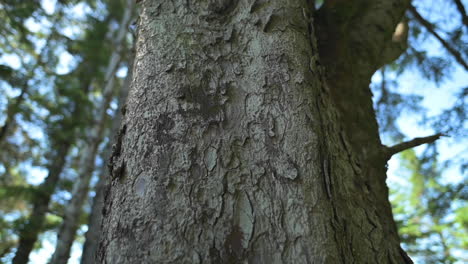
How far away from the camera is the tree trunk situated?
112 centimetres

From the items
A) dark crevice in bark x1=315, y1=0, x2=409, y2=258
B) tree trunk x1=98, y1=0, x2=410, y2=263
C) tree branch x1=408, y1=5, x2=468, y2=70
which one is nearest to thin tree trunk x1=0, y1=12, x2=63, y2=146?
dark crevice in bark x1=315, y1=0, x2=409, y2=258

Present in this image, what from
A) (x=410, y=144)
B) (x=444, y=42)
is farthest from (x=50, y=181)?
(x=444, y=42)

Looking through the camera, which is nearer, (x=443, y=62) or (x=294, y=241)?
(x=294, y=241)

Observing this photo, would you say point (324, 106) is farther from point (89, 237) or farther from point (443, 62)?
point (443, 62)

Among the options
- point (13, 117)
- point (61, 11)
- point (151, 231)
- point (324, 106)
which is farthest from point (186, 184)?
point (61, 11)

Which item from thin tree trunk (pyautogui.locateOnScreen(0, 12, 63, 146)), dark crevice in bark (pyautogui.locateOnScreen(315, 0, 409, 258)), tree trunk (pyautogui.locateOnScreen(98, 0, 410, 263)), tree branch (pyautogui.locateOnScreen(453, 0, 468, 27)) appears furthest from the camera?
thin tree trunk (pyautogui.locateOnScreen(0, 12, 63, 146))

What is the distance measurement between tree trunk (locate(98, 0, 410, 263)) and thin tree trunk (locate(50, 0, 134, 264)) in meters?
4.11

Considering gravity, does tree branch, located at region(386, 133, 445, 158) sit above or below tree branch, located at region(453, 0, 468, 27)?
below

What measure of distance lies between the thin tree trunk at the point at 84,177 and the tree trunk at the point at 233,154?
4112mm

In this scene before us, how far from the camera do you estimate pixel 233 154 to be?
1.27m

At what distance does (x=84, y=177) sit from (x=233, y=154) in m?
4.85

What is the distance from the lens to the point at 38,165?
27.2 ft

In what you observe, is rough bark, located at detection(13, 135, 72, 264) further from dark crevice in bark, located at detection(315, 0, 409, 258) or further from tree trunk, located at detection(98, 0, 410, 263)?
dark crevice in bark, located at detection(315, 0, 409, 258)

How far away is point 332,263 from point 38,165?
8.76 meters
